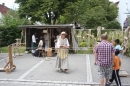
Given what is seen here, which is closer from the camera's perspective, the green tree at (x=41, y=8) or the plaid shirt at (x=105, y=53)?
the plaid shirt at (x=105, y=53)

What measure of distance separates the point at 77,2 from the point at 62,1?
2582mm

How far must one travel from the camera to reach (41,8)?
28.1 m

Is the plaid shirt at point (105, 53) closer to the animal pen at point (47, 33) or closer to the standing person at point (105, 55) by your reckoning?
the standing person at point (105, 55)

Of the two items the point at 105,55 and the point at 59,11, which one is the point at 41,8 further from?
the point at 105,55

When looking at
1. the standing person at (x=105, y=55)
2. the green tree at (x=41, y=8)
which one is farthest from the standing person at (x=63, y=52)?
the green tree at (x=41, y=8)

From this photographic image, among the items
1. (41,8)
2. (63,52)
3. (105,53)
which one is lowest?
(63,52)

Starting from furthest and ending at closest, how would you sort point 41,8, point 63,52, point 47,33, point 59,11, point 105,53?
point 59,11
point 41,8
point 47,33
point 63,52
point 105,53

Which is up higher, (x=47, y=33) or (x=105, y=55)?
(x=47, y=33)

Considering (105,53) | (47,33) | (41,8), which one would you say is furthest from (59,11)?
(105,53)

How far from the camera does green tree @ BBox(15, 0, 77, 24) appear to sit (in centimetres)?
2788

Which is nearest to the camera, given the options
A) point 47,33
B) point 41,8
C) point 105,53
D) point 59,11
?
point 105,53

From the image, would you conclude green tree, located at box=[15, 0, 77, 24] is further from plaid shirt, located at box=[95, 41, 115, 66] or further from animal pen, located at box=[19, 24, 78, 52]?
plaid shirt, located at box=[95, 41, 115, 66]

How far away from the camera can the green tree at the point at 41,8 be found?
1097 inches

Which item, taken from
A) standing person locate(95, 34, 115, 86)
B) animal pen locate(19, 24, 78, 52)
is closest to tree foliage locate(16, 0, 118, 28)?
animal pen locate(19, 24, 78, 52)
